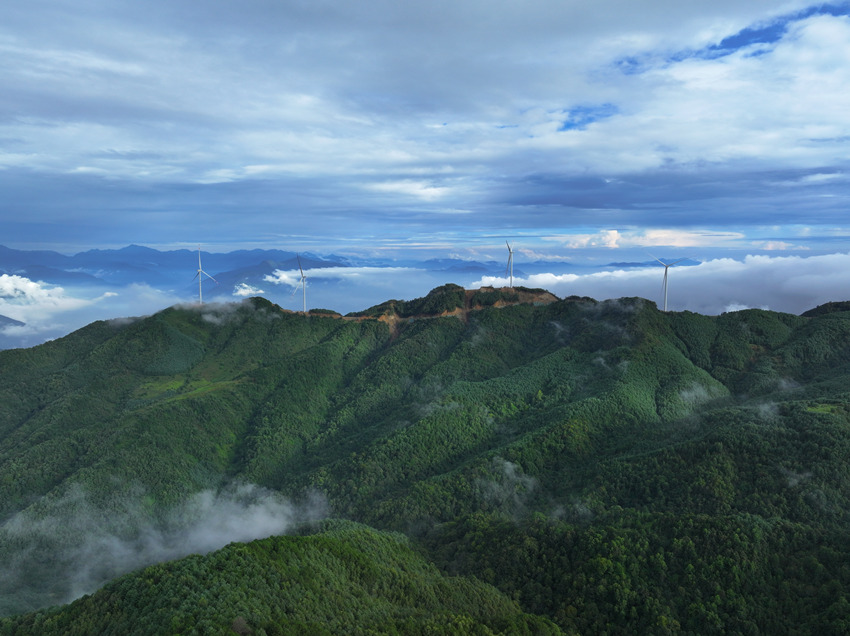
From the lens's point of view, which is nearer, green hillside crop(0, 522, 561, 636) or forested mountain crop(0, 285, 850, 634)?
green hillside crop(0, 522, 561, 636)

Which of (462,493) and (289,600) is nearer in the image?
(289,600)

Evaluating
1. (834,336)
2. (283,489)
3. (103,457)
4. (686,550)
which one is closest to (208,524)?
(283,489)

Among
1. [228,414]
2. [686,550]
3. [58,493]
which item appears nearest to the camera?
[686,550]

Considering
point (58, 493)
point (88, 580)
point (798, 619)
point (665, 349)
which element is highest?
point (665, 349)

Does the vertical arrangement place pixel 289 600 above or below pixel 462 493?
above

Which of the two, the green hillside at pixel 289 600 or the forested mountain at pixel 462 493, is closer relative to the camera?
the green hillside at pixel 289 600

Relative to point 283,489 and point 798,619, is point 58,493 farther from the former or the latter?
point 798,619

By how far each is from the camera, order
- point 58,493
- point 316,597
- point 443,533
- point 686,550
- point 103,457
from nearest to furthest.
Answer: point 316,597 → point 686,550 → point 443,533 → point 58,493 → point 103,457

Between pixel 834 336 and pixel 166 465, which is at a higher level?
pixel 834 336
